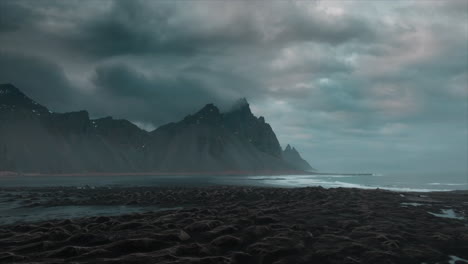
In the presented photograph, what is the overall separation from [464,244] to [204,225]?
17.4 m

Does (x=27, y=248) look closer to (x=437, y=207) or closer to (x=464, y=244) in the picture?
(x=464, y=244)

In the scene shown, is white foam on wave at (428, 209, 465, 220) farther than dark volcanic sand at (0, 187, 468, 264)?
Yes

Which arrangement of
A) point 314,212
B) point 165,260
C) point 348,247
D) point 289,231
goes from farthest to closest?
point 314,212
point 289,231
point 348,247
point 165,260

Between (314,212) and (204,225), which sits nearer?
(204,225)

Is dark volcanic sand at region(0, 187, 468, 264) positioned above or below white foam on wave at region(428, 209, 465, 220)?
below

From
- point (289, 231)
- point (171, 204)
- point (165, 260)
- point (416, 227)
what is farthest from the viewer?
point (171, 204)

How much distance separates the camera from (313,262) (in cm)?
1900

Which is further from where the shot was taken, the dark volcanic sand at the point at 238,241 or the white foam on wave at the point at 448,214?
the white foam on wave at the point at 448,214

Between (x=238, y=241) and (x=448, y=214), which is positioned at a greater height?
(x=448, y=214)

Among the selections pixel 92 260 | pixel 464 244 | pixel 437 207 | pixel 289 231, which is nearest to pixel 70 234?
pixel 92 260

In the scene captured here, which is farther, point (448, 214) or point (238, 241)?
point (448, 214)

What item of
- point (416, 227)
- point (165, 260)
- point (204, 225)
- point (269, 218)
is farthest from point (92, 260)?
point (416, 227)

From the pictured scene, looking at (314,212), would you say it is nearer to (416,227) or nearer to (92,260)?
(416,227)

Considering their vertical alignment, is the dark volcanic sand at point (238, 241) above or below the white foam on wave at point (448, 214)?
below
